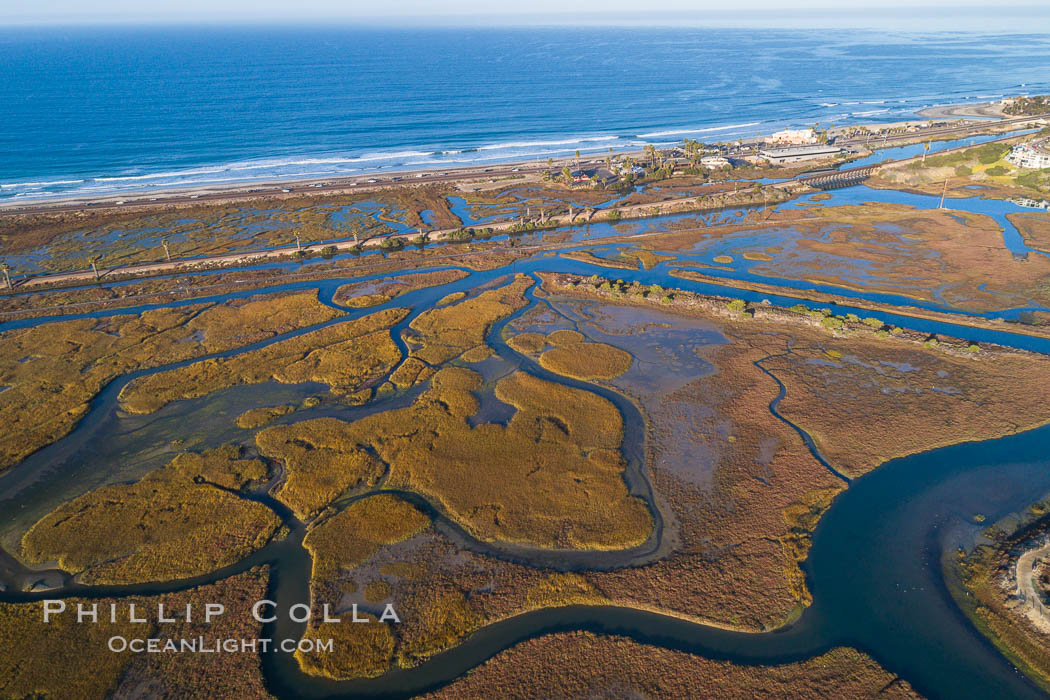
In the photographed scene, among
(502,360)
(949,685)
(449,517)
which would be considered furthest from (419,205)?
(949,685)

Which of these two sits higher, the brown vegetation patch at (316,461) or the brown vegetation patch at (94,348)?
the brown vegetation patch at (94,348)

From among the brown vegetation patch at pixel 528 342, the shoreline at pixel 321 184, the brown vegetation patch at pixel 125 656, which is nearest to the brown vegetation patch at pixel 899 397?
the brown vegetation patch at pixel 528 342

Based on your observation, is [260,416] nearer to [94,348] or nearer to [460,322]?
[460,322]

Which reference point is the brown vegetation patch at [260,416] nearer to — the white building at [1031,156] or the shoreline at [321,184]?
the shoreline at [321,184]

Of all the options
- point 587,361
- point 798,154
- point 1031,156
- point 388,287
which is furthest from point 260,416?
point 1031,156

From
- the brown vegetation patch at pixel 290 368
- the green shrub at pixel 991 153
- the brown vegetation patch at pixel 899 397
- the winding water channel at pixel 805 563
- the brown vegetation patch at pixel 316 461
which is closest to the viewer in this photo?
the winding water channel at pixel 805 563

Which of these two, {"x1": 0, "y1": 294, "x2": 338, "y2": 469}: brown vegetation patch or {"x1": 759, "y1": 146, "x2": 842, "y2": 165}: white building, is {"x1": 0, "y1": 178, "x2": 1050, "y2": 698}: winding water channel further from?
{"x1": 759, "y1": 146, "x2": 842, "y2": 165}: white building

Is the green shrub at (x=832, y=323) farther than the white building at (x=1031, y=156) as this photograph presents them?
No
